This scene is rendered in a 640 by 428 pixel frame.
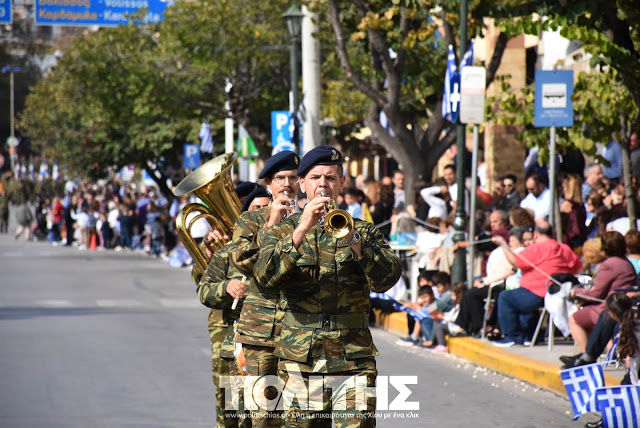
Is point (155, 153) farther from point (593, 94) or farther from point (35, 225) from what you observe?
point (593, 94)

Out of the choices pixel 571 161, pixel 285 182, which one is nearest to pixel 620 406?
pixel 285 182

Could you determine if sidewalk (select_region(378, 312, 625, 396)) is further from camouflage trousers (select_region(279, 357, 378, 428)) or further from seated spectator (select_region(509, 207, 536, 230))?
camouflage trousers (select_region(279, 357, 378, 428))

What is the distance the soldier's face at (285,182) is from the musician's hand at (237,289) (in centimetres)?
57

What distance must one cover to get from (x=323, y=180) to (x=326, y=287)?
1.51ft

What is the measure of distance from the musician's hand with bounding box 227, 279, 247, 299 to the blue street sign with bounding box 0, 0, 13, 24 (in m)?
23.1

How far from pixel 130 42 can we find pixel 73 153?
18.9 metres

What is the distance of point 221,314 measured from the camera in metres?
7.59

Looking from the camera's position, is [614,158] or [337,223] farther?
[614,158]

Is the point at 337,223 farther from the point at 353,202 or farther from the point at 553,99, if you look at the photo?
the point at 353,202

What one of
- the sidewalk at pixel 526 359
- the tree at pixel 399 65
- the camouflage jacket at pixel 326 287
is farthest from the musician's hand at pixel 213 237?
the tree at pixel 399 65

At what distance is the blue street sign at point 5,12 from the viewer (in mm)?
28781

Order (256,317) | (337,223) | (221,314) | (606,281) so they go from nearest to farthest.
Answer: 1. (337,223)
2. (256,317)
3. (221,314)
4. (606,281)

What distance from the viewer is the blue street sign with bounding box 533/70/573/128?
13336mm

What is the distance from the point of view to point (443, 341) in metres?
13.5
